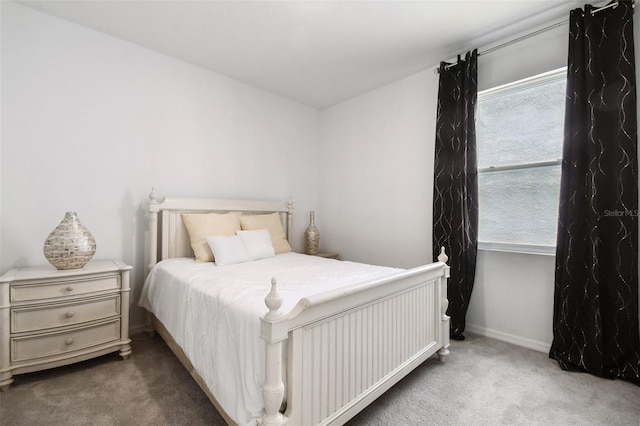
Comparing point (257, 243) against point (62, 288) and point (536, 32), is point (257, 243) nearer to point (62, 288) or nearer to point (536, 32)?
point (62, 288)

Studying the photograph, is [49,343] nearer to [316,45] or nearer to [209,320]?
[209,320]

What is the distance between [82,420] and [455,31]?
3538mm

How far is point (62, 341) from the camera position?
6.20ft

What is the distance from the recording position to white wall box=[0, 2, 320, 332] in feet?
6.89

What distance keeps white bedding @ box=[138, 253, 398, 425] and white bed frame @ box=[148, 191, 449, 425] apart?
114 millimetres

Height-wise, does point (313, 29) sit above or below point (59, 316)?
above

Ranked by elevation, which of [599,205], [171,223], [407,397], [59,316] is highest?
[599,205]

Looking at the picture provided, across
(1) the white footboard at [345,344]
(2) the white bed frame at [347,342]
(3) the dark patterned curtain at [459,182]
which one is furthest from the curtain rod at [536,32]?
(1) the white footboard at [345,344]

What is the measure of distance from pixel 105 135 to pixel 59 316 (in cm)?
Result: 143

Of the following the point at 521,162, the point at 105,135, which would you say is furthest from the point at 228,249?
the point at 521,162

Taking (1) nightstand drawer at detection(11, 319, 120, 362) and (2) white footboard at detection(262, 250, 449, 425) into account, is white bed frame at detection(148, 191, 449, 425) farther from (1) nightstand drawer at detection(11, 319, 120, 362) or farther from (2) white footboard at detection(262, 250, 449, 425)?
(1) nightstand drawer at detection(11, 319, 120, 362)

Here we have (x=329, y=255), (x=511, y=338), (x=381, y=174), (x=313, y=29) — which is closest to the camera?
(x=313, y=29)

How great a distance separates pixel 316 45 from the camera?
8.38 feet

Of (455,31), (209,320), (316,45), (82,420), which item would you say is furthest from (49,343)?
(455,31)
